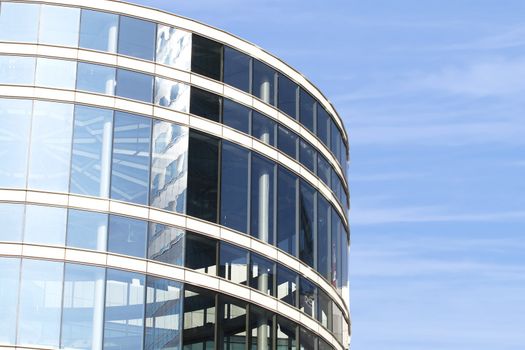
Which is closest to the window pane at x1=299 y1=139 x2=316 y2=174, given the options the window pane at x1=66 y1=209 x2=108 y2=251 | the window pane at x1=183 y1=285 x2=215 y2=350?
the window pane at x1=183 y1=285 x2=215 y2=350

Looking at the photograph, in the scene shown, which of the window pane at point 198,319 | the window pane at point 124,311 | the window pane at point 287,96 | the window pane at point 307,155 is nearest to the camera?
the window pane at point 124,311

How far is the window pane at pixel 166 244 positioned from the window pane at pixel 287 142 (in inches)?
309

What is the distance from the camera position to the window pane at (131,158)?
173ft

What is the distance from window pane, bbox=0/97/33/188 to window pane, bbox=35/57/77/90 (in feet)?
3.61

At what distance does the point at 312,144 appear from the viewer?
6112cm

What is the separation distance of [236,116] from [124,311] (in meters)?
10.7

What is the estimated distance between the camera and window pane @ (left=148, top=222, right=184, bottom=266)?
52.4m

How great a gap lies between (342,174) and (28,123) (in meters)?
18.3

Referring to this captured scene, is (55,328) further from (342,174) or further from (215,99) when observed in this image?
(342,174)

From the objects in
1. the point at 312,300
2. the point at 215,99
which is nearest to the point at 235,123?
the point at 215,99

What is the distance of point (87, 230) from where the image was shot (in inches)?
2025

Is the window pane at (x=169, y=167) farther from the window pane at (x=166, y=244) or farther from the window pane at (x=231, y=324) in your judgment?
the window pane at (x=231, y=324)

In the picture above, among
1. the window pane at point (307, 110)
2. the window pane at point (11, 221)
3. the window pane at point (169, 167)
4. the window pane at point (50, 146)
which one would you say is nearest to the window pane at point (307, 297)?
the window pane at point (307, 110)

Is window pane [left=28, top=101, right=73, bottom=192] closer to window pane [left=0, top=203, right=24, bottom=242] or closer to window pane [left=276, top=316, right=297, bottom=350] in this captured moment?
window pane [left=0, top=203, right=24, bottom=242]
